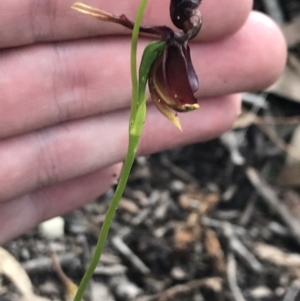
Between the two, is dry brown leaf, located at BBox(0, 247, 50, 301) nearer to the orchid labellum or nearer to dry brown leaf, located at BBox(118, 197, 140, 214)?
dry brown leaf, located at BBox(118, 197, 140, 214)

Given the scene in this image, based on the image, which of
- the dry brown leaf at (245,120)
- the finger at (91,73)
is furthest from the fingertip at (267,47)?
the dry brown leaf at (245,120)

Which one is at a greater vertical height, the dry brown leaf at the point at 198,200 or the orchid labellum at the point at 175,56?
the orchid labellum at the point at 175,56

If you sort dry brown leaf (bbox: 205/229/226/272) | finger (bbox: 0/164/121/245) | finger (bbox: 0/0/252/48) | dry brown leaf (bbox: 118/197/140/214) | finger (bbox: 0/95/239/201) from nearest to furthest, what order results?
finger (bbox: 0/0/252/48) → finger (bbox: 0/95/239/201) → finger (bbox: 0/164/121/245) → dry brown leaf (bbox: 205/229/226/272) → dry brown leaf (bbox: 118/197/140/214)

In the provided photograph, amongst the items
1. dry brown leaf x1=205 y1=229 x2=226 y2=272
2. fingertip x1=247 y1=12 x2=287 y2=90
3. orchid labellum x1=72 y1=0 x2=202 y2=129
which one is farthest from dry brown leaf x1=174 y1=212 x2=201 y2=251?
orchid labellum x1=72 y1=0 x2=202 y2=129

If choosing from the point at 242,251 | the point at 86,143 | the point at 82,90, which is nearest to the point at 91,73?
the point at 82,90

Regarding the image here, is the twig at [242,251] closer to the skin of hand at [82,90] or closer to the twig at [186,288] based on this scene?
the twig at [186,288]
